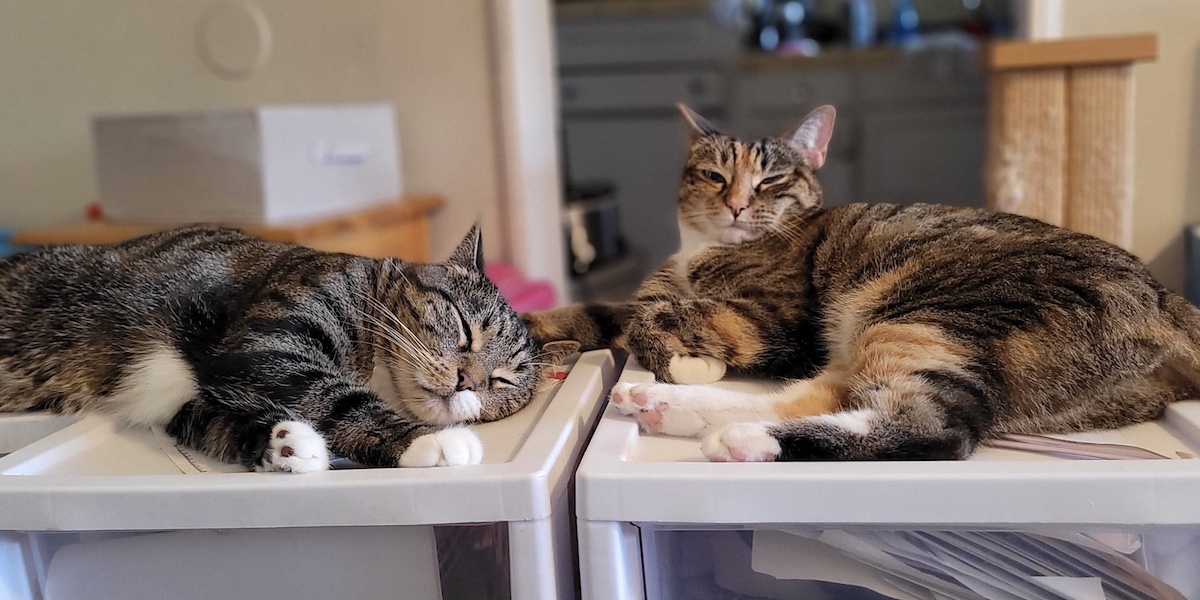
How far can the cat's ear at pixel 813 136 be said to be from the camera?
119 centimetres

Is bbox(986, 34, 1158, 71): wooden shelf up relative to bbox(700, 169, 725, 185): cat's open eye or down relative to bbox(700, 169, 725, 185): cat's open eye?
up

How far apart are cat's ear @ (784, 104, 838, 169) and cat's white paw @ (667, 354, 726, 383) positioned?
0.35 meters

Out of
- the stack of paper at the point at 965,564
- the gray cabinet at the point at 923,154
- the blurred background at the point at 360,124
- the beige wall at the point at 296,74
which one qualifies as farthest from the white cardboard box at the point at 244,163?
the gray cabinet at the point at 923,154

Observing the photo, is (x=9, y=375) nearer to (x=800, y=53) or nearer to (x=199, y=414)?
(x=199, y=414)

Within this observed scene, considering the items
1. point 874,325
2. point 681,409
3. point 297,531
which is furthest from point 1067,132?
point 297,531

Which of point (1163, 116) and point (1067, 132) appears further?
point (1163, 116)

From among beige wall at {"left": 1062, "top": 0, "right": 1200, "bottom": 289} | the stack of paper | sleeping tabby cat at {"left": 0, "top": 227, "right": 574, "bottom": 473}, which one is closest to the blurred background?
beige wall at {"left": 1062, "top": 0, "right": 1200, "bottom": 289}

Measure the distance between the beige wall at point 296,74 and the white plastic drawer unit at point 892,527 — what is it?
154 cm

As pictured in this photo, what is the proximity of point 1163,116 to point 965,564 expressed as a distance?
1.54 meters

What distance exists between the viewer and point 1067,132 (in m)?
1.76

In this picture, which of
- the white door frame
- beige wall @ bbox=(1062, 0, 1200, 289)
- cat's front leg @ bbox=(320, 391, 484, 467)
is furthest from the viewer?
the white door frame

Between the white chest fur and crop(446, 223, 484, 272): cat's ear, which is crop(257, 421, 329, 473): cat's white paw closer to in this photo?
crop(446, 223, 484, 272): cat's ear

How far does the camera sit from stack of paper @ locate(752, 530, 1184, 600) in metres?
0.74

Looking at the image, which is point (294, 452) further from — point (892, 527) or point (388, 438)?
point (892, 527)
